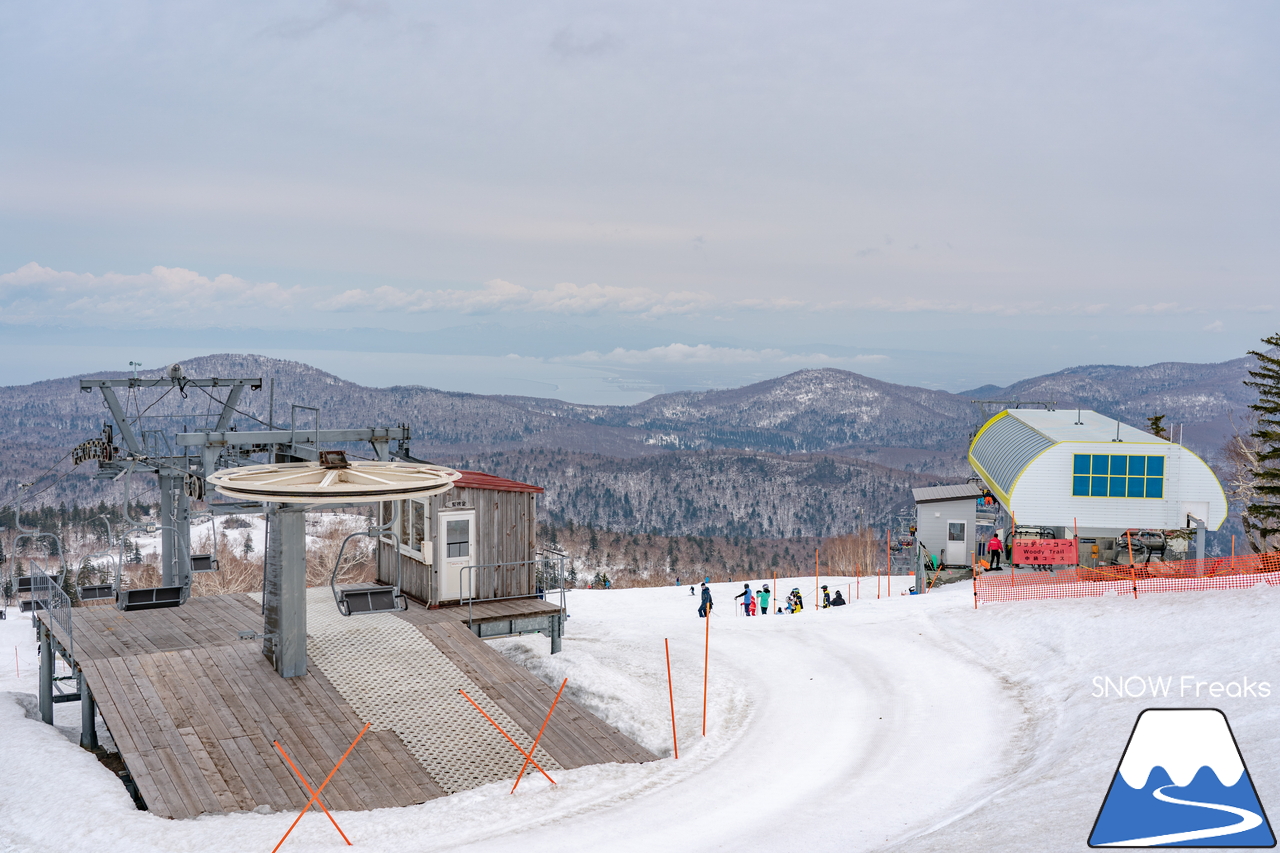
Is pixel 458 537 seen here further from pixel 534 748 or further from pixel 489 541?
pixel 534 748

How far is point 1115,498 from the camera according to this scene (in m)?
25.9

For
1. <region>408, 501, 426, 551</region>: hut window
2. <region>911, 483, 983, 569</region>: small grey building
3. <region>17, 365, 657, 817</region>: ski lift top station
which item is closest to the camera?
<region>17, 365, 657, 817</region>: ski lift top station

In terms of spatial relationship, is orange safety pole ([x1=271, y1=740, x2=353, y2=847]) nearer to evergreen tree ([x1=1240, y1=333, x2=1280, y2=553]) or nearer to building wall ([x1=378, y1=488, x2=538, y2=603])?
building wall ([x1=378, y1=488, x2=538, y2=603])

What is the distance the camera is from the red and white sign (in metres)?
25.1

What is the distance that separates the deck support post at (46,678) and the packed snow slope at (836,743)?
749 mm

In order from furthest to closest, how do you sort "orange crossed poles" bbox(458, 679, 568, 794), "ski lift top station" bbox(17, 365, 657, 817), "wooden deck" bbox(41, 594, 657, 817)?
"ski lift top station" bbox(17, 365, 657, 817) → "orange crossed poles" bbox(458, 679, 568, 794) → "wooden deck" bbox(41, 594, 657, 817)

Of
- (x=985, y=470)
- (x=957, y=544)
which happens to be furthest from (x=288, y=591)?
(x=957, y=544)

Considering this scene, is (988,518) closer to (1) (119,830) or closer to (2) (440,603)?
(2) (440,603)

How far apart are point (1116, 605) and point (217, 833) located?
1798 cm

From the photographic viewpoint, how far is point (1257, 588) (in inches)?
720

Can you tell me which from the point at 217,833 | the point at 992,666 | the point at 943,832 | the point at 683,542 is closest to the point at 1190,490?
the point at 992,666

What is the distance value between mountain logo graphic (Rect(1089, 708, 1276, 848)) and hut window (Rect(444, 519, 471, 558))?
537 inches

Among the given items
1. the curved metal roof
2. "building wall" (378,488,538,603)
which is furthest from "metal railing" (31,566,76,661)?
the curved metal roof

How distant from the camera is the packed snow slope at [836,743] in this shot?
1058 centimetres
